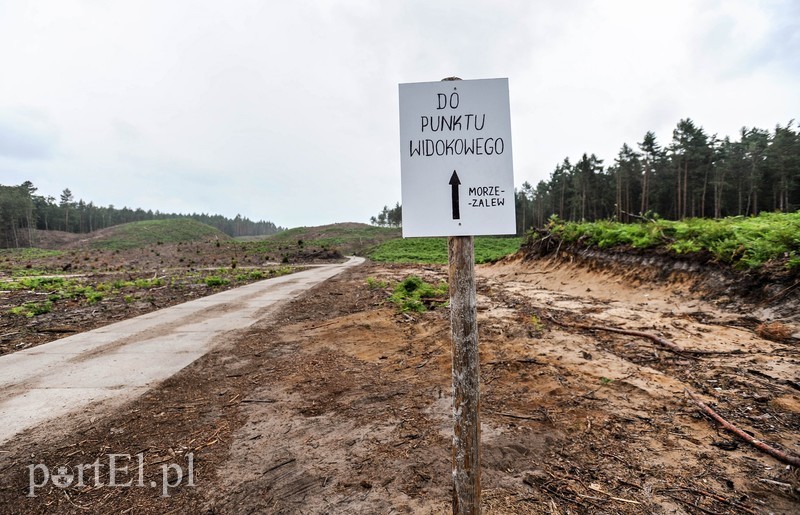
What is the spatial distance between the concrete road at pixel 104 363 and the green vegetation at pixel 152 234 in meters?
67.6

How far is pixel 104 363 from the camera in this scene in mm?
5156

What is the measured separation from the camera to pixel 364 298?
421 inches

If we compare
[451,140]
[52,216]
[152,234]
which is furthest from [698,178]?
[52,216]

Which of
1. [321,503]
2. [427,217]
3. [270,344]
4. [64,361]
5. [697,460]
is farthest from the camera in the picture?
[270,344]

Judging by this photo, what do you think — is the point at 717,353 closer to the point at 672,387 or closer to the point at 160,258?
the point at 672,387

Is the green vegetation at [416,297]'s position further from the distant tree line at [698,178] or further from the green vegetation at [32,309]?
the distant tree line at [698,178]

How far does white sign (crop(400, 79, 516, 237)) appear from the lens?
192 centimetres

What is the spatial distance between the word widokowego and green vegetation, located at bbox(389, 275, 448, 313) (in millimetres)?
6401

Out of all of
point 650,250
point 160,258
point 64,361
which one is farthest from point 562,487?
point 160,258

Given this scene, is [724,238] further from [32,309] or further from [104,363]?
[32,309]

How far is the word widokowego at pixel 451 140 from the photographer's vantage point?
1.96 meters

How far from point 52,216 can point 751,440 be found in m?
130

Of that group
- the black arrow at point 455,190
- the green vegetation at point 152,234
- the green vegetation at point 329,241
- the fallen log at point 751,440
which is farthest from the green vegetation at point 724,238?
the green vegetation at point 152,234

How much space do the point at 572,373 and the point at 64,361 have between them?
739cm
